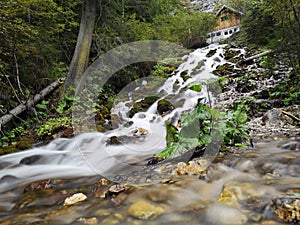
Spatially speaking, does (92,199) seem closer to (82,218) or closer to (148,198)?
(82,218)

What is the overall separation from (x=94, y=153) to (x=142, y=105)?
358 centimetres

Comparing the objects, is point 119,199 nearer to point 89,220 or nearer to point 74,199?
point 89,220

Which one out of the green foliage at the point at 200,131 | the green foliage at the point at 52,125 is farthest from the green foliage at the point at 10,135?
the green foliage at the point at 200,131

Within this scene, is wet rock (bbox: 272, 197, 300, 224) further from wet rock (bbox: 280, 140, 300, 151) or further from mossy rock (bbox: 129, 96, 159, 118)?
mossy rock (bbox: 129, 96, 159, 118)

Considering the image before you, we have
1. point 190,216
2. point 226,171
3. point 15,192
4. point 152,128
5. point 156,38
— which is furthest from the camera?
point 156,38

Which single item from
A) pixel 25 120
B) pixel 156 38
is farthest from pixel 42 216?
pixel 156 38

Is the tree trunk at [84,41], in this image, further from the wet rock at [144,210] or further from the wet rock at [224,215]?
the wet rock at [224,215]

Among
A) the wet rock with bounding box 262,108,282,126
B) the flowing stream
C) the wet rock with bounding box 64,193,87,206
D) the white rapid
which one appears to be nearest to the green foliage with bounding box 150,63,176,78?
the white rapid

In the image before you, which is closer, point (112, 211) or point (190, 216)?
point (190, 216)

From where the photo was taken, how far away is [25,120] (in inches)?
277

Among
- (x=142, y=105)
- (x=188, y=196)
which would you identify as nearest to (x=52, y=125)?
(x=142, y=105)

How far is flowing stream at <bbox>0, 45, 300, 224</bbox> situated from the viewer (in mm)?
2189

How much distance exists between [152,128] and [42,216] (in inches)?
185

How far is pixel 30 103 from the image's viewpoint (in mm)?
7289
